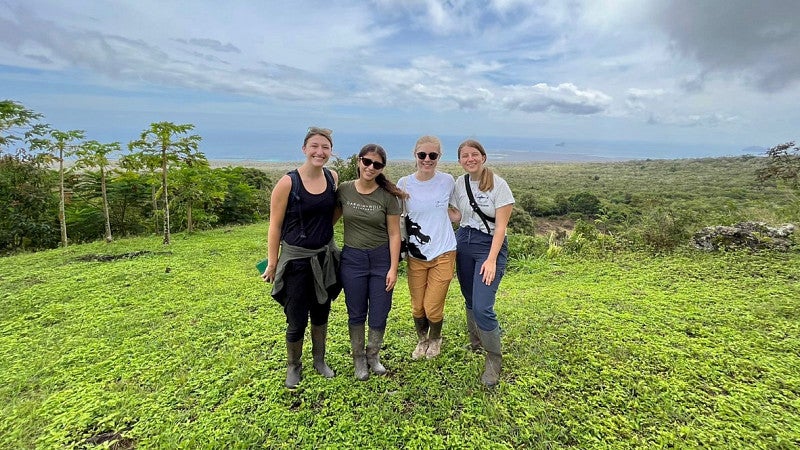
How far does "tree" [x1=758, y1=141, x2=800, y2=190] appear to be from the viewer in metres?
8.28

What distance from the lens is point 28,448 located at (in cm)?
281

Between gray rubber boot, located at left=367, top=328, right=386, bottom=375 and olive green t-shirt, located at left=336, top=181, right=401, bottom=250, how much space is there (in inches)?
33.3

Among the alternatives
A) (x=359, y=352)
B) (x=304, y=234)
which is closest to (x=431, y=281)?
(x=359, y=352)

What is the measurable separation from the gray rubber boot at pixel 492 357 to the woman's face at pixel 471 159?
134 centimetres

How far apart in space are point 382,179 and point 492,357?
5.85 ft

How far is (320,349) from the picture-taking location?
11.7 ft

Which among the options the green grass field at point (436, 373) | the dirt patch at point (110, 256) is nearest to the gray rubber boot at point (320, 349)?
the green grass field at point (436, 373)

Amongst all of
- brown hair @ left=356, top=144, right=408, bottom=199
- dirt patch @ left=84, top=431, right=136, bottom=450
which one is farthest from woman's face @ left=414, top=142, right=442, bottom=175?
dirt patch @ left=84, top=431, right=136, bottom=450

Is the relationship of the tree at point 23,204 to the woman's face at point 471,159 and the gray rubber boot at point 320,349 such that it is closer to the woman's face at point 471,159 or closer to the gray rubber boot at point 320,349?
the gray rubber boot at point 320,349

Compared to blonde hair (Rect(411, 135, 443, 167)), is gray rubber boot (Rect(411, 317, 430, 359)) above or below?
below

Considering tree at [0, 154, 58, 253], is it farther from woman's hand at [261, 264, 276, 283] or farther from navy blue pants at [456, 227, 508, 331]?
navy blue pants at [456, 227, 508, 331]

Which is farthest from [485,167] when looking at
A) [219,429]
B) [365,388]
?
[219,429]

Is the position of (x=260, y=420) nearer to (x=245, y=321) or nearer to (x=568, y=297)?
(x=245, y=321)

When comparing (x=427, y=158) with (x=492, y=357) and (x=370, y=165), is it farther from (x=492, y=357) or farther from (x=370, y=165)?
(x=492, y=357)
